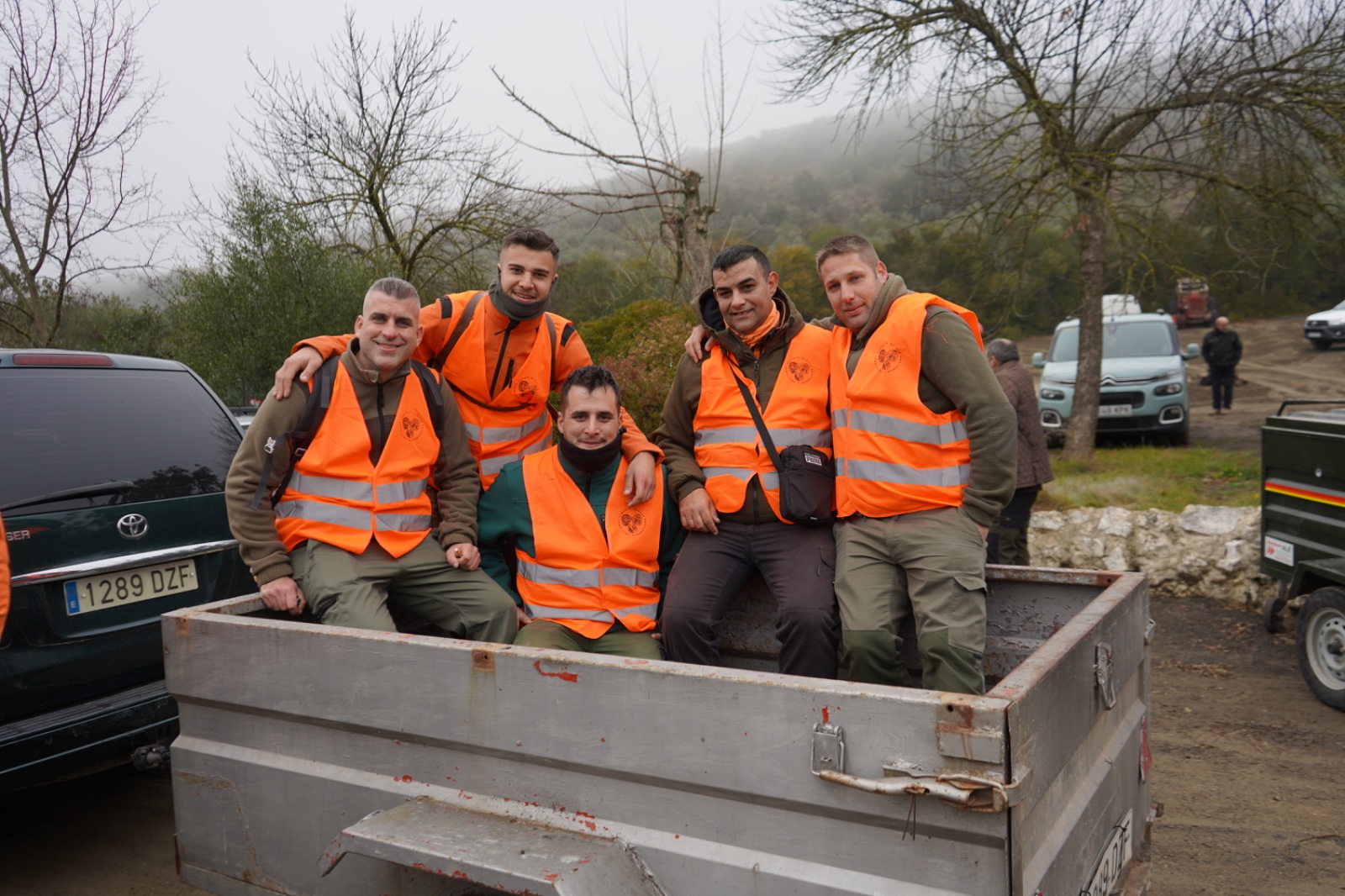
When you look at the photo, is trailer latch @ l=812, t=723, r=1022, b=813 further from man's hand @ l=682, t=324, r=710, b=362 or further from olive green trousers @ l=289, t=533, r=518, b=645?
man's hand @ l=682, t=324, r=710, b=362

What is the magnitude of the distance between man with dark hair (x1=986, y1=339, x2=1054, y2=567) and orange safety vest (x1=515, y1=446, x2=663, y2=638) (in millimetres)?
4122

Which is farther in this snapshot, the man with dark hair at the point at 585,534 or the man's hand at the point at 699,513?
the man's hand at the point at 699,513

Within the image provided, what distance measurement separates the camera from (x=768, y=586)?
3.37 metres

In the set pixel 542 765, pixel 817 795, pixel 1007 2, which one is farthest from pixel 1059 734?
pixel 1007 2

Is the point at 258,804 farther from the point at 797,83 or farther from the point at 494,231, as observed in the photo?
the point at 494,231

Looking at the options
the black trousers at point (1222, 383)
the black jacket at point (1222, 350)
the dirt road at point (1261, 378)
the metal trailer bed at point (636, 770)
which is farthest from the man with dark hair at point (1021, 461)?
the black trousers at point (1222, 383)

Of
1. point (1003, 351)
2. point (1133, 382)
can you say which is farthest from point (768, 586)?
point (1133, 382)

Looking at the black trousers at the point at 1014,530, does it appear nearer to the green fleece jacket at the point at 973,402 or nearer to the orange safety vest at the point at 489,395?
the green fleece jacket at the point at 973,402

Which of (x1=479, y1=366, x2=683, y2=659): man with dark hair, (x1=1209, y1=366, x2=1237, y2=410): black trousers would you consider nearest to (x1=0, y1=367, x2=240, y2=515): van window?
(x1=479, y1=366, x2=683, y2=659): man with dark hair

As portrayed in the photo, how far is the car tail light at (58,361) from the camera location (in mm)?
3631

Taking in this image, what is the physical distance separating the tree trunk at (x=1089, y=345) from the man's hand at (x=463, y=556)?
9507mm

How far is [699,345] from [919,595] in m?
1.25

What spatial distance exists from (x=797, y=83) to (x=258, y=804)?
34.0 ft

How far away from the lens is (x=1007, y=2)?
10359 mm
